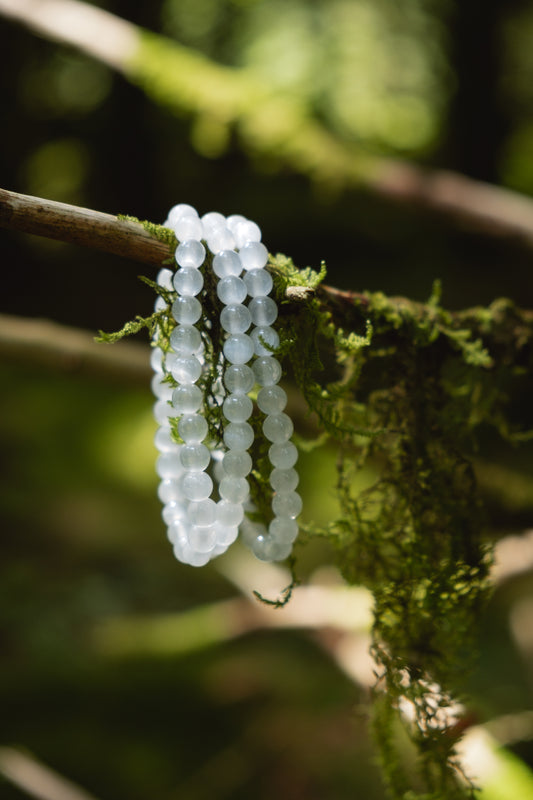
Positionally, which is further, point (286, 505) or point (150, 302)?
point (150, 302)

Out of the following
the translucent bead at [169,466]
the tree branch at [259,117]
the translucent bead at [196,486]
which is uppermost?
the tree branch at [259,117]

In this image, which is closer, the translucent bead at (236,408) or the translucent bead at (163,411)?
the translucent bead at (236,408)

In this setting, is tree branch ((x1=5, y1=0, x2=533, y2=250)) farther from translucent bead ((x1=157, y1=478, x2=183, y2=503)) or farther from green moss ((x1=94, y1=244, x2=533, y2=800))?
translucent bead ((x1=157, y1=478, x2=183, y2=503))

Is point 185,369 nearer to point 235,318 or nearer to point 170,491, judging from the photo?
point 235,318

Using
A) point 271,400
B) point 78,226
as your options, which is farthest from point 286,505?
point 78,226

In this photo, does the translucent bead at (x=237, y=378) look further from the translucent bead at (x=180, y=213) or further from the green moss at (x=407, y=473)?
the translucent bead at (x=180, y=213)

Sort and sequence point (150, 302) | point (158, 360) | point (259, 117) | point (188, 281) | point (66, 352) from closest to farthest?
point (188, 281), point (158, 360), point (66, 352), point (259, 117), point (150, 302)

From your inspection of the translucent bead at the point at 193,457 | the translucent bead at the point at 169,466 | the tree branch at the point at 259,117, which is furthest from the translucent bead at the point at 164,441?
the tree branch at the point at 259,117

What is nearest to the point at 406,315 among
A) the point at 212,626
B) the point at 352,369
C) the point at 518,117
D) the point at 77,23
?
the point at 352,369
